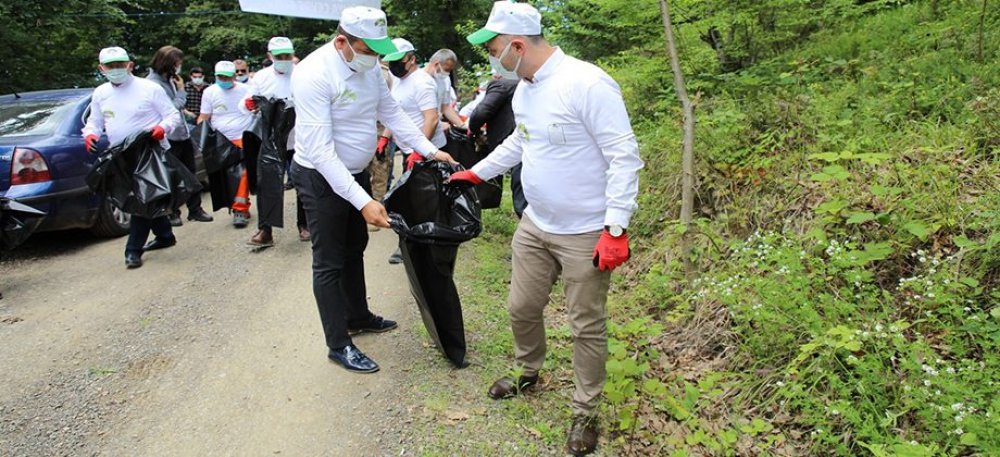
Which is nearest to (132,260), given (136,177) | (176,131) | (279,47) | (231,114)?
(136,177)

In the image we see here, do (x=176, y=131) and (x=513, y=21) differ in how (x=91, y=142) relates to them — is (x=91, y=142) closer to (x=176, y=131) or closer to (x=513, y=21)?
(x=176, y=131)

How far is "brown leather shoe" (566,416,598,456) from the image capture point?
3.18 m

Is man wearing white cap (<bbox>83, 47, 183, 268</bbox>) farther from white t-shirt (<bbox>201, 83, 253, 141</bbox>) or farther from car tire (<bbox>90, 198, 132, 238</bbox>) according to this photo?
white t-shirt (<bbox>201, 83, 253, 141</bbox>)

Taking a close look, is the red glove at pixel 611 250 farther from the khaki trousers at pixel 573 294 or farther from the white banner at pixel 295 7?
the white banner at pixel 295 7

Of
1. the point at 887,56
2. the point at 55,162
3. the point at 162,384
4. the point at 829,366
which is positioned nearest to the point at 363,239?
the point at 162,384

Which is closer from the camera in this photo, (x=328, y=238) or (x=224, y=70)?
(x=328, y=238)

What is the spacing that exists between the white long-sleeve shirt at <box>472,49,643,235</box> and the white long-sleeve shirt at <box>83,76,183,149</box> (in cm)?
427

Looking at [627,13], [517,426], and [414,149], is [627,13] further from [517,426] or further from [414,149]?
[517,426]

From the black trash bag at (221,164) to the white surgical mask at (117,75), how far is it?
1.37 meters

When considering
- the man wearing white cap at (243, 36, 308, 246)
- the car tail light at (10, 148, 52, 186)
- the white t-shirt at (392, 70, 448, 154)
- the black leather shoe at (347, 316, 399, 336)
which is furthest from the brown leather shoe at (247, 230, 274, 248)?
the black leather shoe at (347, 316, 399, 336)

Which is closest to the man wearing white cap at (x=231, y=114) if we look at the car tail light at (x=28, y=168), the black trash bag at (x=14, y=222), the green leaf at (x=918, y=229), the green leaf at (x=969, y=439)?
the car tail light at (x=28, y=168)

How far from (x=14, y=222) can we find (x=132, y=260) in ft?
3.03

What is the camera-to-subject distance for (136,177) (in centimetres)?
575

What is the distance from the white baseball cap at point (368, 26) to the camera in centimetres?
347
